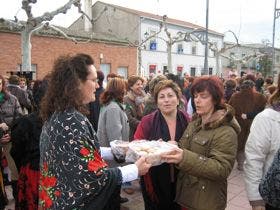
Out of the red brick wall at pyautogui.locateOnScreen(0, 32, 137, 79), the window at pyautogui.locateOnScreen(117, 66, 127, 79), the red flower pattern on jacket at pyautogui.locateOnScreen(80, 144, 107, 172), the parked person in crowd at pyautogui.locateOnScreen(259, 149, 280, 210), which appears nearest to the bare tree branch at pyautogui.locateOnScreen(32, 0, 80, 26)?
the red brick wall at pyautogui.locateOnScreen(0, 32, 137, 79)

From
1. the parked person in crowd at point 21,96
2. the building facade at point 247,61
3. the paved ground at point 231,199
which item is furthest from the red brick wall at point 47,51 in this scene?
the paved ground at point 231,199

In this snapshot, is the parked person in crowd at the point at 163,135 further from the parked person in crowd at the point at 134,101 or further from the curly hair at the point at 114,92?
the parked person in crowd at the point at 134,101

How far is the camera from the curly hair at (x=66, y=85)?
7.22 ft

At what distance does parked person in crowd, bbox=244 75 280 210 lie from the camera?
8.48ft

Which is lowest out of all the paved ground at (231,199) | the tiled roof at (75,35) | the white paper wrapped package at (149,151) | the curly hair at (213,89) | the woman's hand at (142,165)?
the paved ground at (231,199)

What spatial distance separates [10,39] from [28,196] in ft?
64.2

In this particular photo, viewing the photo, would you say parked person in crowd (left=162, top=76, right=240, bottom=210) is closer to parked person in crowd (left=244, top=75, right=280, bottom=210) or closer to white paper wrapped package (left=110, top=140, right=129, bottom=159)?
parked person in crowd (left=244, top=75, right=280, bottom=210)

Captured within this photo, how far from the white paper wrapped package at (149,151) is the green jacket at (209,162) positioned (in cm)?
17

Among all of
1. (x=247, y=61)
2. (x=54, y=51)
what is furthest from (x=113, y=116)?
(x=247, y=61)

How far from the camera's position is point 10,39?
70.0ft

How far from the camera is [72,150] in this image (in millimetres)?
2074

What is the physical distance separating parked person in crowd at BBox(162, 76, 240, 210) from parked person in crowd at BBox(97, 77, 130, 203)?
204cm

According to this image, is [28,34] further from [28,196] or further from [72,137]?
[72,137]

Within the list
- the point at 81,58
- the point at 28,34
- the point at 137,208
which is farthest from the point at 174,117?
the point at 28,34
